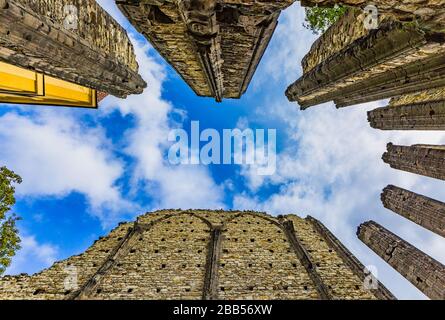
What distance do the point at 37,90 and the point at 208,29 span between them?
4.97 meters

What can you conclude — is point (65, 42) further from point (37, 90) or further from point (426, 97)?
point (426, 97)

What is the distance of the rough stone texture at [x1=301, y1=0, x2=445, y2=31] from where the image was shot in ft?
9.45

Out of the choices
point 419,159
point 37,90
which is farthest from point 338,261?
point 37,90

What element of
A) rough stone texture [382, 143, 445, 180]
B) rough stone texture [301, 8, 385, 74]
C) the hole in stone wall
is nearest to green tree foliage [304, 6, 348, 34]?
rough stone texture [301, 8, 385, 74]

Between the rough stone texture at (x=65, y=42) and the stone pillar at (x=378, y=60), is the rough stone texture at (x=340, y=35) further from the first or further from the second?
the rough stone texture at (x=65, y=42)

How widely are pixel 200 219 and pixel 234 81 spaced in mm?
6732

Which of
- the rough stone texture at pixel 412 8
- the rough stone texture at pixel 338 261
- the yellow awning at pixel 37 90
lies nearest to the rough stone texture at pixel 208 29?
the rough stone texture at pixel 412 8

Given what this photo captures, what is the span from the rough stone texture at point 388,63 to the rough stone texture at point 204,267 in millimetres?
5338

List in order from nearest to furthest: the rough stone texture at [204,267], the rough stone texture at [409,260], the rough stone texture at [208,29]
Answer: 1. the rough stone texture at [208,29]
2. the rough stone texture at [204,267]
3. the rough stone texture at [409,260]

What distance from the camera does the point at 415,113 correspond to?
9.47 metres

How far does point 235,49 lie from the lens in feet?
28.7

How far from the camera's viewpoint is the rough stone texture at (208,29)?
4.21m

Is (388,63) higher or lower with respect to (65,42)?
lower

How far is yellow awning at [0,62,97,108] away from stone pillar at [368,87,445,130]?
385 inches
